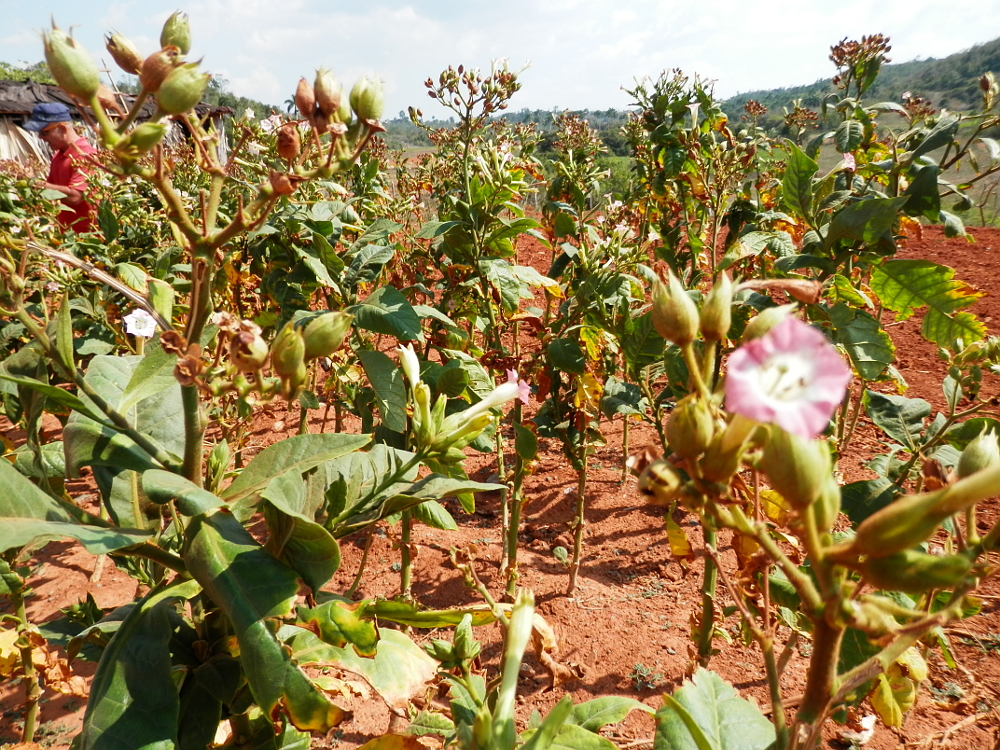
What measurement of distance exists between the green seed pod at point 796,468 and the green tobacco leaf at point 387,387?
3.22 feet

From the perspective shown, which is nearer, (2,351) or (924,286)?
(924,286)

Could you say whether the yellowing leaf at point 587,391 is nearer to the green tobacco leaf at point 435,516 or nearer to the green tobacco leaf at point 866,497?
the green tobacco leaf at point 435,516

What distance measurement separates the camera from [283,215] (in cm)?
202

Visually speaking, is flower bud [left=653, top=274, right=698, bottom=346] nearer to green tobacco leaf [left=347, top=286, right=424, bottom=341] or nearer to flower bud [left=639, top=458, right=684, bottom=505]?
flower bud [left=639, top=458, right=684, bottom=505]

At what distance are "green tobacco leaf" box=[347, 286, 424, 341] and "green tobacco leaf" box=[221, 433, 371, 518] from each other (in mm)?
526

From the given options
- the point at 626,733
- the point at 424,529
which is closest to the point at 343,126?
the point at 626,733

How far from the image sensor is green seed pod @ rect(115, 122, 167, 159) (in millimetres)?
702

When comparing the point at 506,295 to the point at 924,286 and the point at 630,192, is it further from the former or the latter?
the point at 630,192

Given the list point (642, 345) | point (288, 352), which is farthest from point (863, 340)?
point (288, 352)

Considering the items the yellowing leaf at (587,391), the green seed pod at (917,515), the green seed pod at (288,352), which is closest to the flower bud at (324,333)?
the green seed pod at (288,352)


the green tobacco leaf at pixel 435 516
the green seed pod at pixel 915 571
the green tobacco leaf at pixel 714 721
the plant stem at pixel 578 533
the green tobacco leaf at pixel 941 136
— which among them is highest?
the green tobacco leaf at pixel 941 136

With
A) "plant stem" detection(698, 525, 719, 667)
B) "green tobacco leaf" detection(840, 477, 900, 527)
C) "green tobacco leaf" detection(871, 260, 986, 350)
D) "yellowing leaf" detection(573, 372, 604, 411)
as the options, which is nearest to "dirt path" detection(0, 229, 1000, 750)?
"plant stem" detection(698, 525, 719, 667)

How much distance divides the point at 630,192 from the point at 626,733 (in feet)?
7.95

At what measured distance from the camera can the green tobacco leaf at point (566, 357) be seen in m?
1.91
